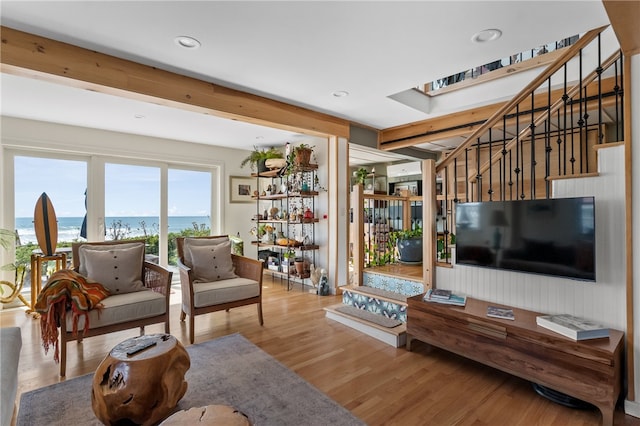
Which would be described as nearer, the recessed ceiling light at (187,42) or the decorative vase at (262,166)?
the recessed ceiling light at (187,42)

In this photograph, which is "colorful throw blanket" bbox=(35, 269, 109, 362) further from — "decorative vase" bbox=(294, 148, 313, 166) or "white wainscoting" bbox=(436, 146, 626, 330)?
"white wainscoting" bbox=(436, 146, 626, 330)

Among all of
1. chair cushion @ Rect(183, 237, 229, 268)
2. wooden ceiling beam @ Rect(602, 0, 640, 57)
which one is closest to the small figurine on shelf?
chair cushion @ Rect(183, 237, 229, 268)

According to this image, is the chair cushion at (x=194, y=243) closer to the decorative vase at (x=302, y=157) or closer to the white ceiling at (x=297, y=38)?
the decorative vase at (x=302, y=157)

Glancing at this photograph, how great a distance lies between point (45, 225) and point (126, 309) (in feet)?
7.47

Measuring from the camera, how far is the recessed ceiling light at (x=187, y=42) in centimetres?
244

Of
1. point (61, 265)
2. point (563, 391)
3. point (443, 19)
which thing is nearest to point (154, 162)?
point (61, 265)

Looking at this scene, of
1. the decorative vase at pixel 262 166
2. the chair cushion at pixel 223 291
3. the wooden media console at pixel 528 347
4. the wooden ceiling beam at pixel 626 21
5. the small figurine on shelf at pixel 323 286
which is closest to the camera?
the wooden ceiling beam at pixel 626 21

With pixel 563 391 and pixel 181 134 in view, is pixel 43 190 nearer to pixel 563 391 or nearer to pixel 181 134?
pixel 181 134

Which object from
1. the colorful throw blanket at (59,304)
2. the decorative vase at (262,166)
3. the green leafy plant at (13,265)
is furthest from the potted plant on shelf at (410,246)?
the green leafy plant at (13,265)

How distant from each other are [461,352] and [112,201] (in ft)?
17.1

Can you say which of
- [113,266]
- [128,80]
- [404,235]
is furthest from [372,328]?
[128,80]

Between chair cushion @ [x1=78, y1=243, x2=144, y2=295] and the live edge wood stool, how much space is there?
1274mm

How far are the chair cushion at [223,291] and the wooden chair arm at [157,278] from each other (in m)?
0.25

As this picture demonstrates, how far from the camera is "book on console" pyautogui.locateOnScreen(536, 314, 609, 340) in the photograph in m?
1.99
